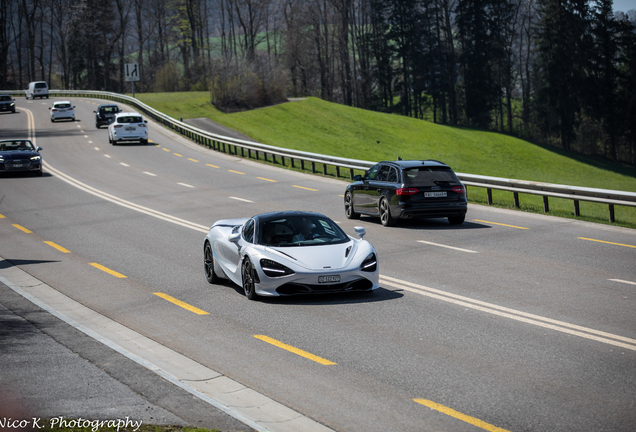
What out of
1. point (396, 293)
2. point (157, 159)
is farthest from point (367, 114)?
point (396, 293)

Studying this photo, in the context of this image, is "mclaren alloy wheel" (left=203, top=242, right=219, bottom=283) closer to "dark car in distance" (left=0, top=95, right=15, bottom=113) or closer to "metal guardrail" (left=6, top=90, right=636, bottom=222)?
"metal guardrail" (left=6, top=90, right=636, bottom=222)

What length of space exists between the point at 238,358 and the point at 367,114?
246 ft

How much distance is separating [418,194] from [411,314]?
27.6 ft

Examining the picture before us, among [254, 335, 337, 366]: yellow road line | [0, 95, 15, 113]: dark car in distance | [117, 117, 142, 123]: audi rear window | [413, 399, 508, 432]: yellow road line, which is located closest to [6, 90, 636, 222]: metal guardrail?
[117, 117, 142, 123]: audi rear window

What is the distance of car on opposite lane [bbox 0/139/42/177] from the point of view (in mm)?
30016

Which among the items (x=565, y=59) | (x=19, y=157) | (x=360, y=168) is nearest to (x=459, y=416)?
(x=360, y=168)

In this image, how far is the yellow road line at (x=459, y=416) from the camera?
5512 millimetres

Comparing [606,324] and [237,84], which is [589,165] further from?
[606,324]

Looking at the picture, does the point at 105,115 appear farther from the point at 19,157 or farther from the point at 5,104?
the point at 19,157

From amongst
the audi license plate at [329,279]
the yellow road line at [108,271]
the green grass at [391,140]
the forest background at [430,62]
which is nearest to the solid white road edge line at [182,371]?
the yellow road line at [108,271]

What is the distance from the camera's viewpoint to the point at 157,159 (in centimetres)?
3672

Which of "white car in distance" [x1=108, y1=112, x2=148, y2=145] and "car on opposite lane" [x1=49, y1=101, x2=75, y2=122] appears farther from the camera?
"car on opposite lane" [x1=49, y1=101, x2=75, y2=122]

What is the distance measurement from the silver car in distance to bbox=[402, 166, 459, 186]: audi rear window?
6.76m

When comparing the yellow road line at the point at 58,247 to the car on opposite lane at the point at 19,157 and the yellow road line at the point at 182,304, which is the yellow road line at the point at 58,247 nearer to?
the yellow road line at the point at 182,304
